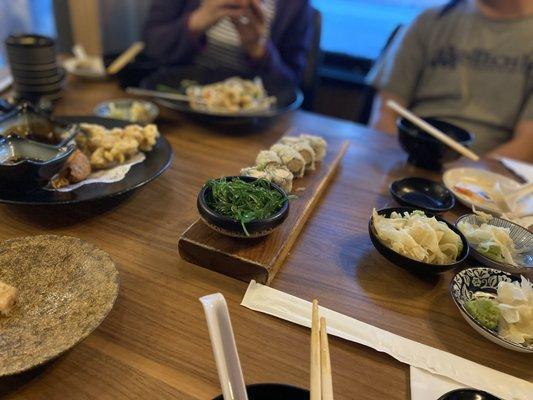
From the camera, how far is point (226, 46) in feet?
7.85

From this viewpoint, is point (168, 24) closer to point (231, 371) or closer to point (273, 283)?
point (273, 283)

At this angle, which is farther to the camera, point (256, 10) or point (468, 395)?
point (256, 10)

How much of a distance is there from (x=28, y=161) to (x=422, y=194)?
1.11 metres

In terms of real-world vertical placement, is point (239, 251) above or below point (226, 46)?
above

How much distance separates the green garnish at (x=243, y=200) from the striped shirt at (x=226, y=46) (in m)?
1.49

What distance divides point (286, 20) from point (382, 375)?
1981 millimetres

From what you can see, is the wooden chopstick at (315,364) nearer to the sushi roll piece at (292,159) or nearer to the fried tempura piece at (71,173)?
the sushi roll piece at (292,159)

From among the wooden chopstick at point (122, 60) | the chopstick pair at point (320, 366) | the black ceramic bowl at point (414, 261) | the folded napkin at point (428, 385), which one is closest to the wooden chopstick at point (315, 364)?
the chopstick pair at point (320, 366)

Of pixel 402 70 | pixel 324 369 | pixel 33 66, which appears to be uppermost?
pixel 324 369

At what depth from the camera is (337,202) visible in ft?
4.27

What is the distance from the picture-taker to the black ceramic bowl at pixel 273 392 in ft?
2.09

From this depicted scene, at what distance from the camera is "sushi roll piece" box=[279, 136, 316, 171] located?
1321mm

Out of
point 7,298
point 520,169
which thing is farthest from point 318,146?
point 7,298

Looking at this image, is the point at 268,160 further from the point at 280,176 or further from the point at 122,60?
the point at 122,60
